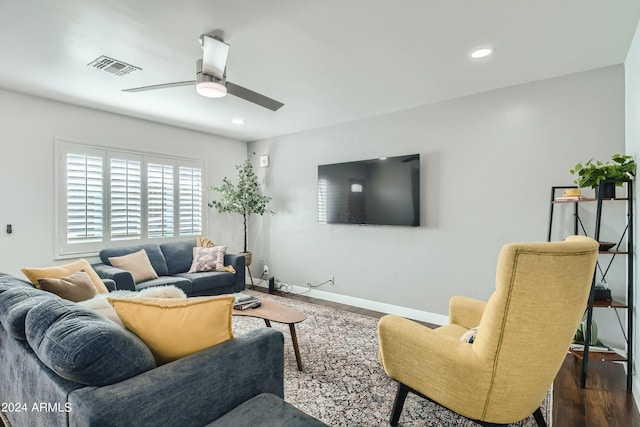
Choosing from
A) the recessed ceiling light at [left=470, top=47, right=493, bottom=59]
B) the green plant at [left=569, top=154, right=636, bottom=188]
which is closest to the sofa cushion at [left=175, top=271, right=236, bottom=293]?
the recessed ceiling light at [left=470, top=47, right=493, bottom=59]

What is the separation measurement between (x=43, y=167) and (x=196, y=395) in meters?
3.67

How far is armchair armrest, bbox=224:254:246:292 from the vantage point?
4.55 meters

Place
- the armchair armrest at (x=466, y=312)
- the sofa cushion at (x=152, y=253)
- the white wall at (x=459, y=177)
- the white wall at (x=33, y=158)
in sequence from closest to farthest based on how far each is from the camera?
the armchair armrest at (x=466, y=312)
the white wall at (x=459, y=177)
the white wall at (x=33, y=158)
the sofa cushion at (x=152, y=253)

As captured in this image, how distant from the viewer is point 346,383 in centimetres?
237

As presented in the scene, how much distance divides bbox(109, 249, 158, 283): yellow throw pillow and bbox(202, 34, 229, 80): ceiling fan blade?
8.50 ft

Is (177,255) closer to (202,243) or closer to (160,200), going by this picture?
(202,243)

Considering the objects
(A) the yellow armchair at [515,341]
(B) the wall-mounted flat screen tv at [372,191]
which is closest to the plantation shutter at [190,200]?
(B) the wall-mounted flat screen tv at [372,191]

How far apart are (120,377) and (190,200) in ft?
13.3

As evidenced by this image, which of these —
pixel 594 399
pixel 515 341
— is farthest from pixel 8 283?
pixel 594 399

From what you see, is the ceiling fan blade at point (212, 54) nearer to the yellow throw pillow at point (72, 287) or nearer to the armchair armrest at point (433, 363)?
the yellow throw pillow at point (72, 287)

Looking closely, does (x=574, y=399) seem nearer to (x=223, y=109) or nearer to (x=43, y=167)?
(x=223, y=109)

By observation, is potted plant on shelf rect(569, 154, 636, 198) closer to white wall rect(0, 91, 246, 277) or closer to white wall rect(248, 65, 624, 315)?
white wall rect(248, 65, 624, 315)

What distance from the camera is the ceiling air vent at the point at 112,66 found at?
2.65m

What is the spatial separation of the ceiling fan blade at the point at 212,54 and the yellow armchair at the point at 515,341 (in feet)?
6.98
